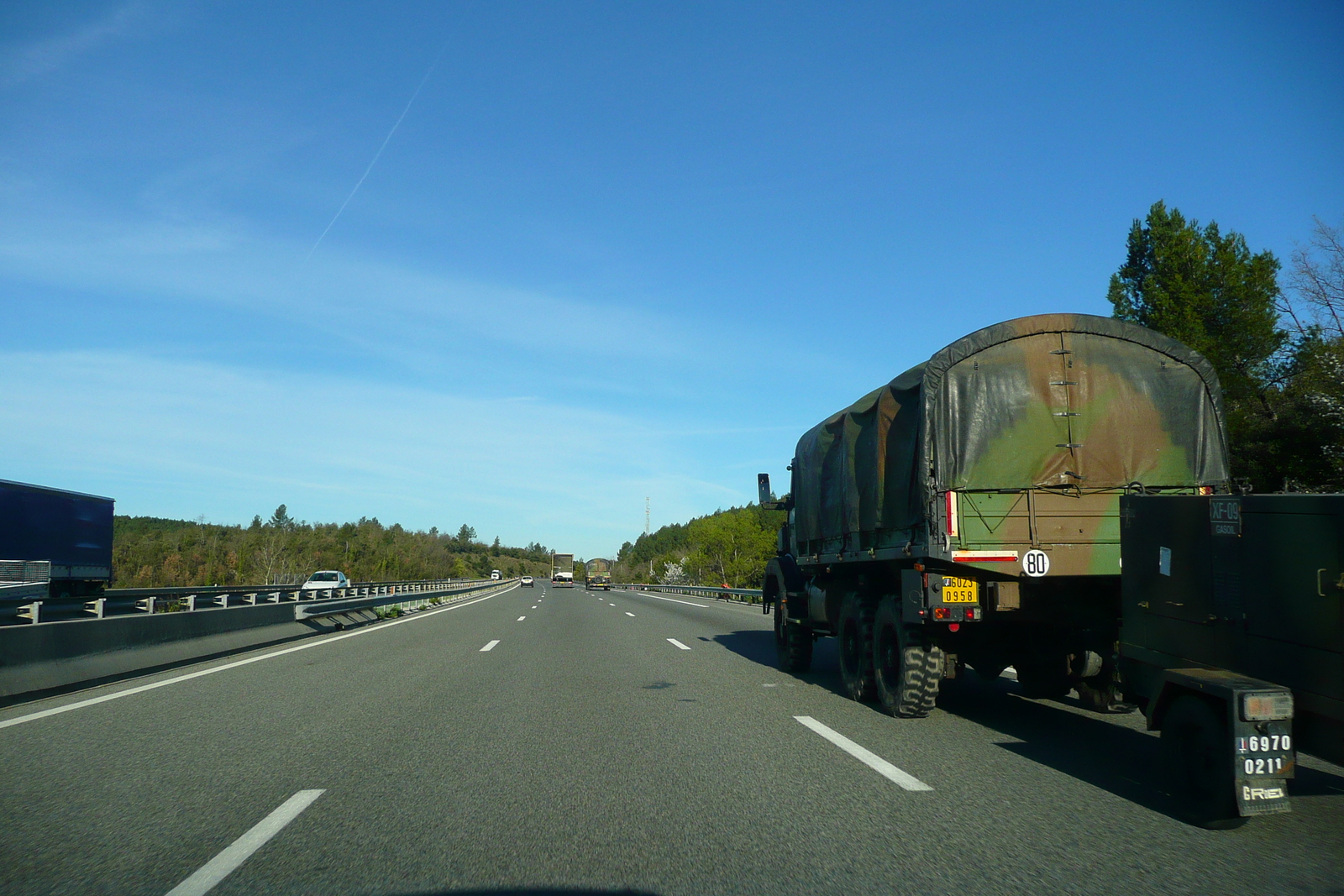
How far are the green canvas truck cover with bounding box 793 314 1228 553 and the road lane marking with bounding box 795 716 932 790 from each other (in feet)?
6.79

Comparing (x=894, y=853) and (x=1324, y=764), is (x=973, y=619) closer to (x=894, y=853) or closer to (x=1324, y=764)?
(x=1324, y=764)

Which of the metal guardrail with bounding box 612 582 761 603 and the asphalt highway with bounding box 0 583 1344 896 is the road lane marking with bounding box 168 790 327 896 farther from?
the metal guardrail with bounding box 612 582 761 603

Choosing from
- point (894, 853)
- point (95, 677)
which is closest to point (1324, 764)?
point (894, 853)

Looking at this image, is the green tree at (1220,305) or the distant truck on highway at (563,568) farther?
the distant truck on highway at (563,568)

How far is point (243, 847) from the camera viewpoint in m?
4.57

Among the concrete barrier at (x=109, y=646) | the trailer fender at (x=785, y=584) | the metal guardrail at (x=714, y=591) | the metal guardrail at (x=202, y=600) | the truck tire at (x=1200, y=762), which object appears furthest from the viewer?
the metal guardrail at (x=714, y=591)

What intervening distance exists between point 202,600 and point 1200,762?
1659cm

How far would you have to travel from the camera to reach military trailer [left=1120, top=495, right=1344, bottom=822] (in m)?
4.67

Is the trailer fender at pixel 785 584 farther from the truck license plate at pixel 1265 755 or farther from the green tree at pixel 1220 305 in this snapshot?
the green tree at pixel 1220 305

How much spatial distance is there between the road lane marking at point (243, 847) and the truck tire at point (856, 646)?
585 centimetres

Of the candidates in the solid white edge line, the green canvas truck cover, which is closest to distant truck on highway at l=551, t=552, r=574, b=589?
the solid white edge line

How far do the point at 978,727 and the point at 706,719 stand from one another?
253 cm

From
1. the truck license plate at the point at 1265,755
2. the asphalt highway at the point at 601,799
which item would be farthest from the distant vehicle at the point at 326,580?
the truck license plate at the point at 1265,755

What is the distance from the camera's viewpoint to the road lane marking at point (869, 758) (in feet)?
19.7
